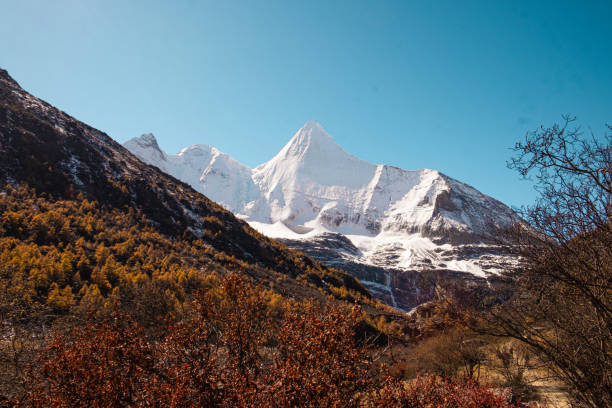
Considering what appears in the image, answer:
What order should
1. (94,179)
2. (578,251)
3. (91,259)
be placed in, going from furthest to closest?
(94,179) → (91,259) → (578,251)

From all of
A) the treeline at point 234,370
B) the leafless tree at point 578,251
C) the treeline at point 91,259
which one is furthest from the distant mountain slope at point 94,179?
the leafless tree at point 578,251

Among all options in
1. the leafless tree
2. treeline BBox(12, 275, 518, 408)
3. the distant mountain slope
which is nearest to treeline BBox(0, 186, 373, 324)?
the distant mountain slope

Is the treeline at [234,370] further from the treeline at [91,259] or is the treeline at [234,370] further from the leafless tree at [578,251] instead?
the treeline at [91,259]

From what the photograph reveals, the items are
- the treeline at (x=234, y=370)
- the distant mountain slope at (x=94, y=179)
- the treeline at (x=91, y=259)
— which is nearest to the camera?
the treeline at (x=234, y=370)

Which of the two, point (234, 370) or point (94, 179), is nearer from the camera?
point (234, 370)

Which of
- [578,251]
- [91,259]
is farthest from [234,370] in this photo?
[91,259]

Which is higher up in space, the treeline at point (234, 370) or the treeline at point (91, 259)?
the treeline at point (234, 370)

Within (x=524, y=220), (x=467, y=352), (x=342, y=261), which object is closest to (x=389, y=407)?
(x=524, y=220)

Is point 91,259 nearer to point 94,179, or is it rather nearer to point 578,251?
point 94,179

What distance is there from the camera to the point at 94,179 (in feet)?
161

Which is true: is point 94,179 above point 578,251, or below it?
below

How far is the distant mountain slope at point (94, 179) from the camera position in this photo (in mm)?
41781

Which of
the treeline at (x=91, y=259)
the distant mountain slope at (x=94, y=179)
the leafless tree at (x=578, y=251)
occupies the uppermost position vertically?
the leafless tree at (x=578, y=251)

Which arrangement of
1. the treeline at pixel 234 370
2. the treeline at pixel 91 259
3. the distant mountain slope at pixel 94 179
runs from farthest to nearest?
1. the distant mountain slope at pixel 94 179
2. the treeline at pixel 91 259
3. the treeline at pixel 234 370
